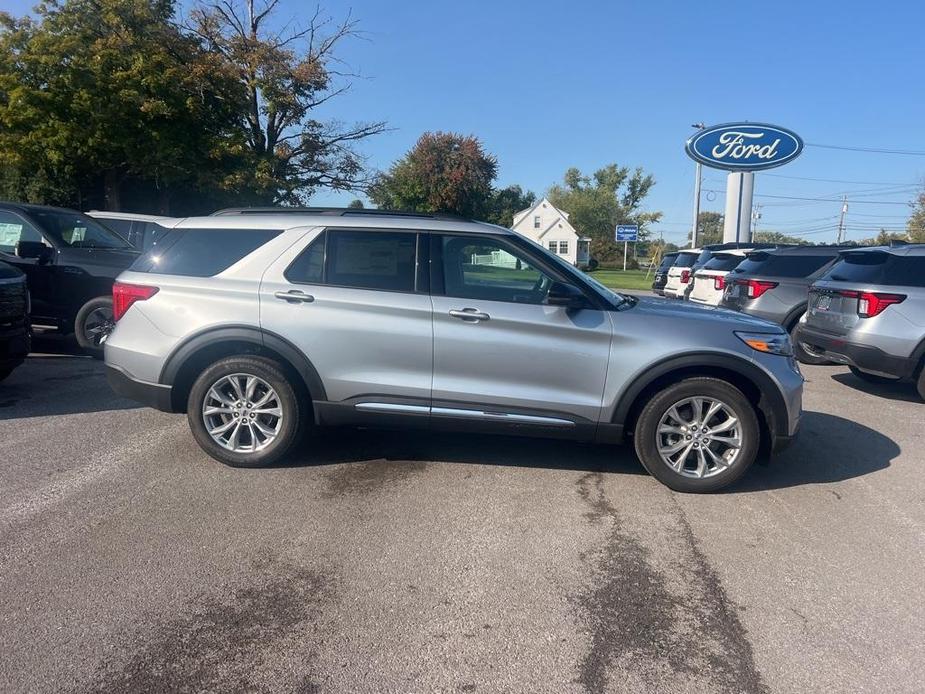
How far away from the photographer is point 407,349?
4570mm

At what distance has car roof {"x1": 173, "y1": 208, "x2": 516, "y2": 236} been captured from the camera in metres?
4.79

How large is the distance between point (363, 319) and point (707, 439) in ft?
8.37

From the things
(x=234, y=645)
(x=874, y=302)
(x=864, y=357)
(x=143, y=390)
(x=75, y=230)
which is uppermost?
(x=75, y=230)

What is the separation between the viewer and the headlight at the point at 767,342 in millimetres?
4512

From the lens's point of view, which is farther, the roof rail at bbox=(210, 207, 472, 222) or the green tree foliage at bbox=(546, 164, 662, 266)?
the green tree foliage at bbox=(546, 164, 662, 266)

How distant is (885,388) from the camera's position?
26.7 ft

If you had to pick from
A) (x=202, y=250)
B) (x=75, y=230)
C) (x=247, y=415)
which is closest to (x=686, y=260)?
(x=75, y=230)

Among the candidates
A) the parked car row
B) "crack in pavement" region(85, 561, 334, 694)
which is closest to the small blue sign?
the parked car row

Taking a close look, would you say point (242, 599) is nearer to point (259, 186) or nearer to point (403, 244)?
point (403, 244)

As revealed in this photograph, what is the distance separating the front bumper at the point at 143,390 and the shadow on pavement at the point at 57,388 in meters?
1.51

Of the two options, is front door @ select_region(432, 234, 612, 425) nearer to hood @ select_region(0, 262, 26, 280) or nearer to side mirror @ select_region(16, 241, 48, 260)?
hood @ select_region(0, 262, 26, 280)

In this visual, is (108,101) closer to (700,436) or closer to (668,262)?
(668,262)

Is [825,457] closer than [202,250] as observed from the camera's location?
No

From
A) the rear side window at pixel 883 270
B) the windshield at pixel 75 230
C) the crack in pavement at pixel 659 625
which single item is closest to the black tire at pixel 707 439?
the crack in pavement at pixel 659 625
